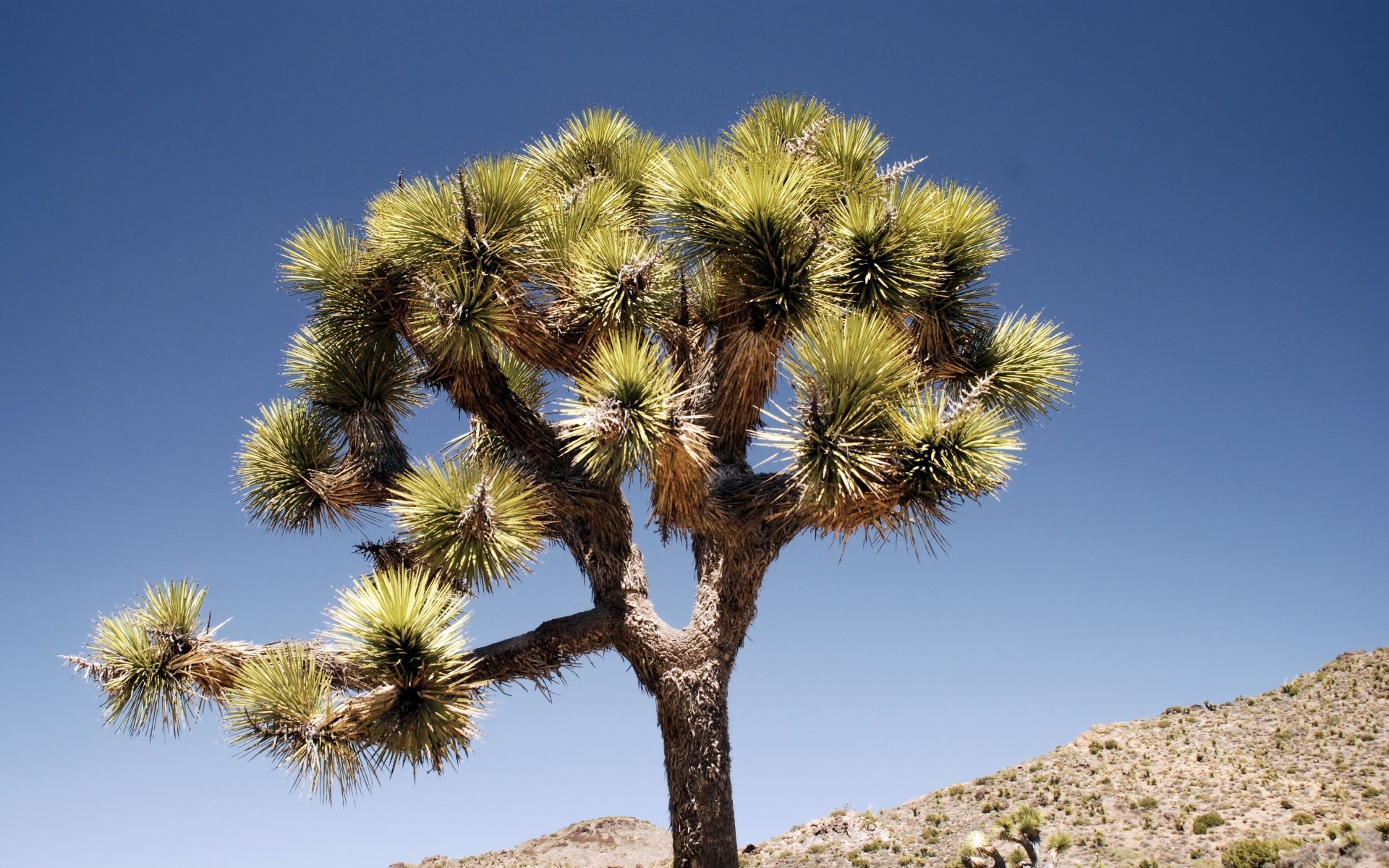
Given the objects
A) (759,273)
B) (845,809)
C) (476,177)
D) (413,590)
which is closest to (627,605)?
(413,590)

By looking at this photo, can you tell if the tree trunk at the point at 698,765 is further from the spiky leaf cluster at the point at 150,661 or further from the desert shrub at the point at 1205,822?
the desert shrub at the point at 1205,822

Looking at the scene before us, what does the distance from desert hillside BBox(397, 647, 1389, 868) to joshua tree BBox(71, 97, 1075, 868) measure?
26.0 ft

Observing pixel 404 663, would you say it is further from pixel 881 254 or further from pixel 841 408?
pixel 881 254

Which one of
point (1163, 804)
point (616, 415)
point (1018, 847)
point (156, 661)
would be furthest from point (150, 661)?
point (1163, 804)

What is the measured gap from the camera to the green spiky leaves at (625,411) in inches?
256

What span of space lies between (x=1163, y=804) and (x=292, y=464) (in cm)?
1512

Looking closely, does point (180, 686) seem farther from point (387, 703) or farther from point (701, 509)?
point (701, 509)

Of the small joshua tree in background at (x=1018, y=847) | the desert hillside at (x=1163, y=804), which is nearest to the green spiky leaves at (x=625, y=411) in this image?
the small joshua tree in background at (x=1018, y=847)

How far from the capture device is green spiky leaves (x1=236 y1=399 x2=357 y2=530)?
838cm

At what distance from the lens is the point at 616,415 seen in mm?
6496

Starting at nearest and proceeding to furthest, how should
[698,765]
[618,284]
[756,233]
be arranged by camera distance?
[756,233]
[618,284]
[698,765]

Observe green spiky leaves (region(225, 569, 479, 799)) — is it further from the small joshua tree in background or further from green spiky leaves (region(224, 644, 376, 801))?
the small joshua tree in background

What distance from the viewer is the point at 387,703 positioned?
6.20m

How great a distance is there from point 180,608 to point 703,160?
517 centimetres
